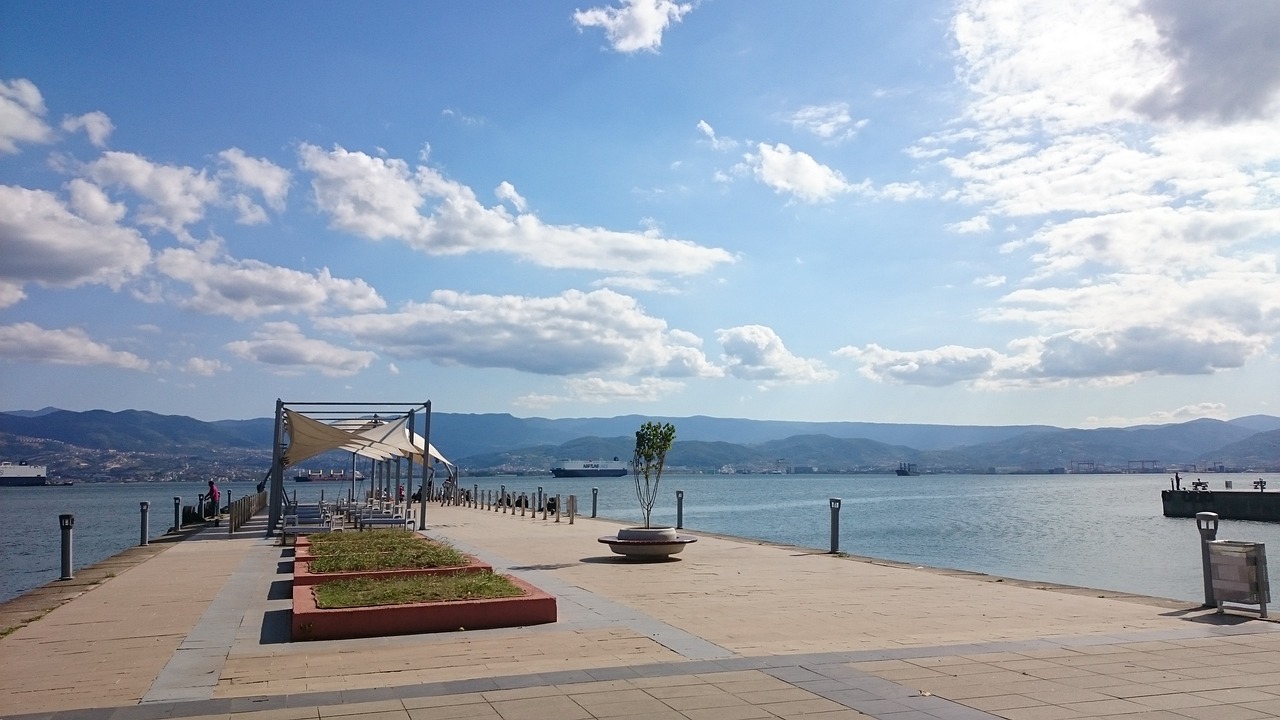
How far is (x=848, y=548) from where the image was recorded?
34.4 meters

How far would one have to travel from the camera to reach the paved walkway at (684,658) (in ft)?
21.2

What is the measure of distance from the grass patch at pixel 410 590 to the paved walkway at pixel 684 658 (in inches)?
24.2

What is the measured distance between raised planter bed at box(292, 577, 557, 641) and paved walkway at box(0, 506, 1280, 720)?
0.79ft

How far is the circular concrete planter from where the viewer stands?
16891mm

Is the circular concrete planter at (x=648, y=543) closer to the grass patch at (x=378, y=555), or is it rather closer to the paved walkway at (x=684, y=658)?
the paved walkway at (x=684, y=658)

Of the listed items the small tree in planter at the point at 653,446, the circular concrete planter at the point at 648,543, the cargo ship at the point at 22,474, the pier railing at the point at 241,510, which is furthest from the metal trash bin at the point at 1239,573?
the cargo ship at the point at 22,474

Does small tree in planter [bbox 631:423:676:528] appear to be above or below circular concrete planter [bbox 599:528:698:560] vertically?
above

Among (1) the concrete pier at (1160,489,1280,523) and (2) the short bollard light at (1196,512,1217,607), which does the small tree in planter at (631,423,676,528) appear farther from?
(1) the concrete pier at (1160,489,1280,523)

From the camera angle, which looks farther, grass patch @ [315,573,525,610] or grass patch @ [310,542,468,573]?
grass patch @ [310,542,468,573]

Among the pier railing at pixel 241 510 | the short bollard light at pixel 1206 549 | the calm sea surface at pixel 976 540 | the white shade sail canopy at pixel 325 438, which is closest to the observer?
the short bollard light at pixel 1206 549

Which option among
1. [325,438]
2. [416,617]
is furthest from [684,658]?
[325,438]

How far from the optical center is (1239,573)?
407 inches

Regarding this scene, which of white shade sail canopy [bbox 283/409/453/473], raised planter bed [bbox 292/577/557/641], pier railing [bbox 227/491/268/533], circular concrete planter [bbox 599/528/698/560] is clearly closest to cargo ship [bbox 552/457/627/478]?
pier railing [bbox 227/491/268/533]

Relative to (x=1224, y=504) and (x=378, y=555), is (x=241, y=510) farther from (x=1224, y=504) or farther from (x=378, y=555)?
(x=1224, y=504)
